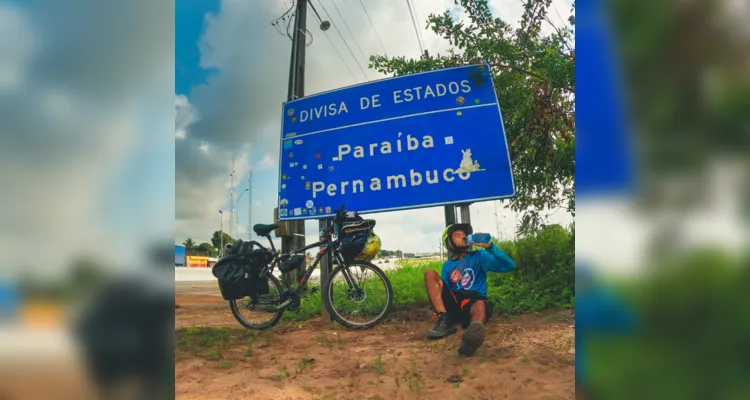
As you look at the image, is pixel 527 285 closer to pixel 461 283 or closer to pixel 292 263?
pixel 461 283

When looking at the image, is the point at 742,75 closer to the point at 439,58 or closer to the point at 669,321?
the point at 669,321

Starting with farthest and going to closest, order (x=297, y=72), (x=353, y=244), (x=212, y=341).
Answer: (x=297, y=72) < (x=353, y=244) < (x=212, y=341)

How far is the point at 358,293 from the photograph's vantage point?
111 inches

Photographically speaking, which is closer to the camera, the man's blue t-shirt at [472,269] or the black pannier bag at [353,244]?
the man's blue t-shirt at [472,269]

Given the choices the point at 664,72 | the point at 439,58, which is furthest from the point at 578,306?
the point at 439,58

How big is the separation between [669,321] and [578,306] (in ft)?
0.34

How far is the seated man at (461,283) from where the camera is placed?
7.48ft

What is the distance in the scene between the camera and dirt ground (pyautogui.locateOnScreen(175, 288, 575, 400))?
1.62 meters

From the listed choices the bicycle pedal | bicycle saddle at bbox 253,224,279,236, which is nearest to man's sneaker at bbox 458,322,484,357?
the bicycle pedal

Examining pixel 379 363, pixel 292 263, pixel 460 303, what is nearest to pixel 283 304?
pixel 292 263

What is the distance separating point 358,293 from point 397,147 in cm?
107

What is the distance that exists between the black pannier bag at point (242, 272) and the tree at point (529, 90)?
2.07 metres

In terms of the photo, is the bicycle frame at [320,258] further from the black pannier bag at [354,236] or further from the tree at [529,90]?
the tree at [529,90]

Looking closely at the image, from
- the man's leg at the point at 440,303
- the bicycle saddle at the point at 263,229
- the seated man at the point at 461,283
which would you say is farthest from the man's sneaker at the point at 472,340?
the bicycle saddle at the point at 263,229
